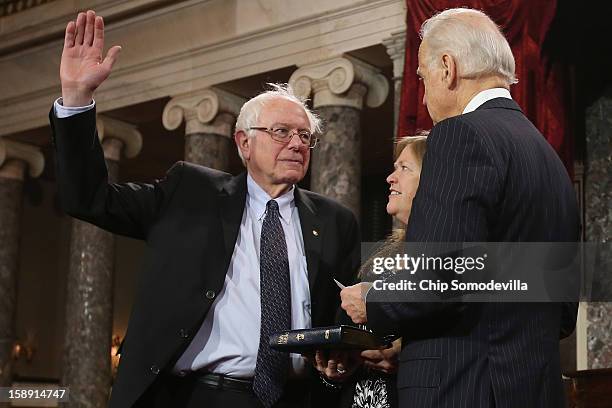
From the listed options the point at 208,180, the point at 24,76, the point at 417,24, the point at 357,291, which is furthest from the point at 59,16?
the point at 357,291

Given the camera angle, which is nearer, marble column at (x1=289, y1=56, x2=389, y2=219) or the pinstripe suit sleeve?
the pinstripe suit sleeve

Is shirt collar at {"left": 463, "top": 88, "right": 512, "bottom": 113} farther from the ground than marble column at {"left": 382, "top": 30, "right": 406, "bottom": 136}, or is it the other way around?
marble column at {"left": 382, "top": 30, "right": 406, "bottom": 136}

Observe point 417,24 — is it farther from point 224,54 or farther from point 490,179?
point 490,179

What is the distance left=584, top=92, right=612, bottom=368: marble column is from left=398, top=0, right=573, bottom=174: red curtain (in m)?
0.89

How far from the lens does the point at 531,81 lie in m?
7.90

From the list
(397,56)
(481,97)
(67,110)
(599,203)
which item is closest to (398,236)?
(481,97)

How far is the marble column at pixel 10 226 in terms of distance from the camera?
12320 millimetres

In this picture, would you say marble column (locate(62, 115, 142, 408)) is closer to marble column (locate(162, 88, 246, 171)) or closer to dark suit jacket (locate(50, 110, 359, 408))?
marble column (locate(162, 88, 246, 171))

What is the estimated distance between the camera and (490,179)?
2.65m

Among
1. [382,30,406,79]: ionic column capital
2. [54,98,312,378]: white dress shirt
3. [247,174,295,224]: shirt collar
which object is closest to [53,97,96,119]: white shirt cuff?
[54,98,312,378]: white dress shirt

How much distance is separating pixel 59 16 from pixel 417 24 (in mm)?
4863

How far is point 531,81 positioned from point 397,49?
1.50 metres

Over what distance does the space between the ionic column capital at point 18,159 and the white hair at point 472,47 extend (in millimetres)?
10535

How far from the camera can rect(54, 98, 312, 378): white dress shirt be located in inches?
142
